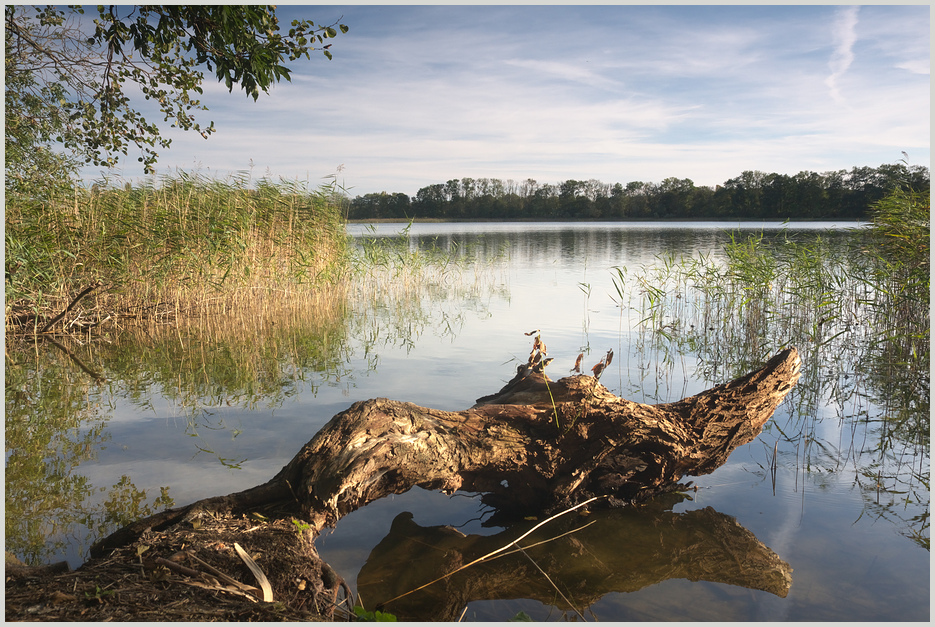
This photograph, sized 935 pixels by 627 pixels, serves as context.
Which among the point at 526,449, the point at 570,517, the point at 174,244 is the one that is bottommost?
the point at 570,517

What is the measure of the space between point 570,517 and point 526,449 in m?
0.52

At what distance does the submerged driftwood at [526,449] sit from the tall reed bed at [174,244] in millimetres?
6323

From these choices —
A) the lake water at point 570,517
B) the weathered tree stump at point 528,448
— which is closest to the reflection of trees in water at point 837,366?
the lake water at point 570,517

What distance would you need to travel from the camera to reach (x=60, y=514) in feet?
11.4

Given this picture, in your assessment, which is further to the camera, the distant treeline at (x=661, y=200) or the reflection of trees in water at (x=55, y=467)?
the distant treeline at (x=661, y=200)

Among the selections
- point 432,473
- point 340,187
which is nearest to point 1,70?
point 432,473

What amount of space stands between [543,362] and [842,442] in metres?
2.74

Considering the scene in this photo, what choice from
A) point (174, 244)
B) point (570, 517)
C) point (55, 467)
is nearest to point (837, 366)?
point (570, 517)

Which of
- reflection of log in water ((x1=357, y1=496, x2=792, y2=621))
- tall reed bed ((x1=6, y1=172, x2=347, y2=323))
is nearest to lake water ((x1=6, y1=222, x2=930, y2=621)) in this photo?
reflection of log in water ((x1=357, y1=496, x2=792, y2=621))

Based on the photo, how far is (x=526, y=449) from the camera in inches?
147

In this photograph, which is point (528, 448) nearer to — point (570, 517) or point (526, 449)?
point (526, 449)

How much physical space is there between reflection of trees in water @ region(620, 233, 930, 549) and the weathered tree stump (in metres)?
0.93

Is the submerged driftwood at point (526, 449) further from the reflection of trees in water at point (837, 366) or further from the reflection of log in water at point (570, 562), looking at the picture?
the reflection of trees in water at point (837, 366)

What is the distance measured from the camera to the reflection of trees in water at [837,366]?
4.24 m
